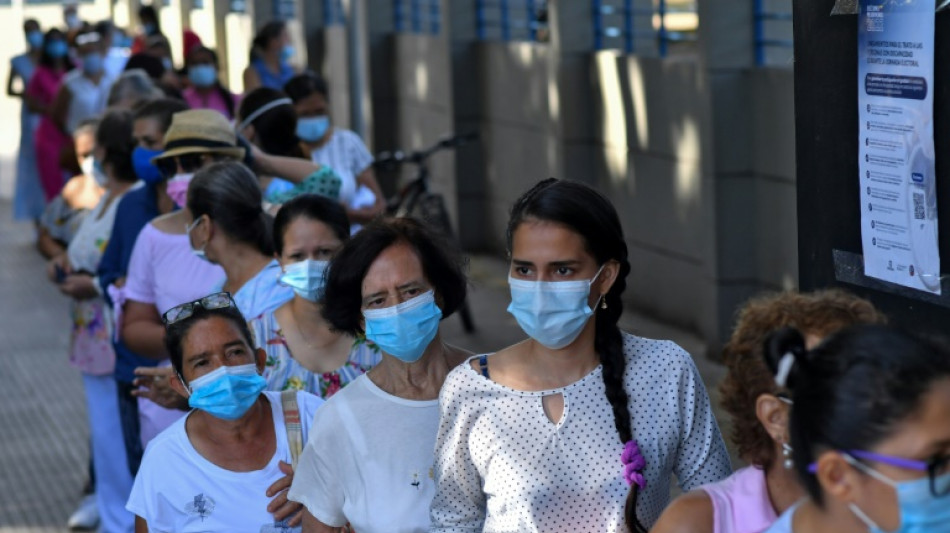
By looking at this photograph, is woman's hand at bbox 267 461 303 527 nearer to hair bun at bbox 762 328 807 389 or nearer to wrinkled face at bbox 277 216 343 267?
wrinkled face at bbox 277 216 343 267

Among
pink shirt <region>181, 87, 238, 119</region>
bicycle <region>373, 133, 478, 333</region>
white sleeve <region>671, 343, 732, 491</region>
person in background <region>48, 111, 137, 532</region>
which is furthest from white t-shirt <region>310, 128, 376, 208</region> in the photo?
white sleeve <region>671, 343, 732, 491</region>

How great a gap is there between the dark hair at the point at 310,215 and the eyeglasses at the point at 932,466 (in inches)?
113

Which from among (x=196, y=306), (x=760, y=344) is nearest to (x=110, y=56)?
(x=196, y=306)

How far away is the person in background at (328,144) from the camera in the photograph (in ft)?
27.3

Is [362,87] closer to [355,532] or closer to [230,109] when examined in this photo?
[230,109]

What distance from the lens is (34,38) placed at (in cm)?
1845

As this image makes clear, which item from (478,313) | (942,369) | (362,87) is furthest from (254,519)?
(362,87)

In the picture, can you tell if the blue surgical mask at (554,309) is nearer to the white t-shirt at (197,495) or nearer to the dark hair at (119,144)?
the white t-shirt at (197,495)

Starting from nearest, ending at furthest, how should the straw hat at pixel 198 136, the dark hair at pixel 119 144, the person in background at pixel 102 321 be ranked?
1. the straw hat at pixel 198 136
2. the person in background at pixel 102 321
3. the dark hair at pixel 119 144

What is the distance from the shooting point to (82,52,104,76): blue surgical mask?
1485 cm

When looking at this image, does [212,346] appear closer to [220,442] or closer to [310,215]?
[220,442]

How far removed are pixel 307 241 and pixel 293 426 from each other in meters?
0.75

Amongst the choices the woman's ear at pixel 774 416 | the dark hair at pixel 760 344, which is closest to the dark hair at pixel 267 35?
the dark hair at pixel 760 344

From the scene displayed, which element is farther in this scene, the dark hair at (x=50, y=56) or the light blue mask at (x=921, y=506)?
the dark hair at (x=50, y=56)
